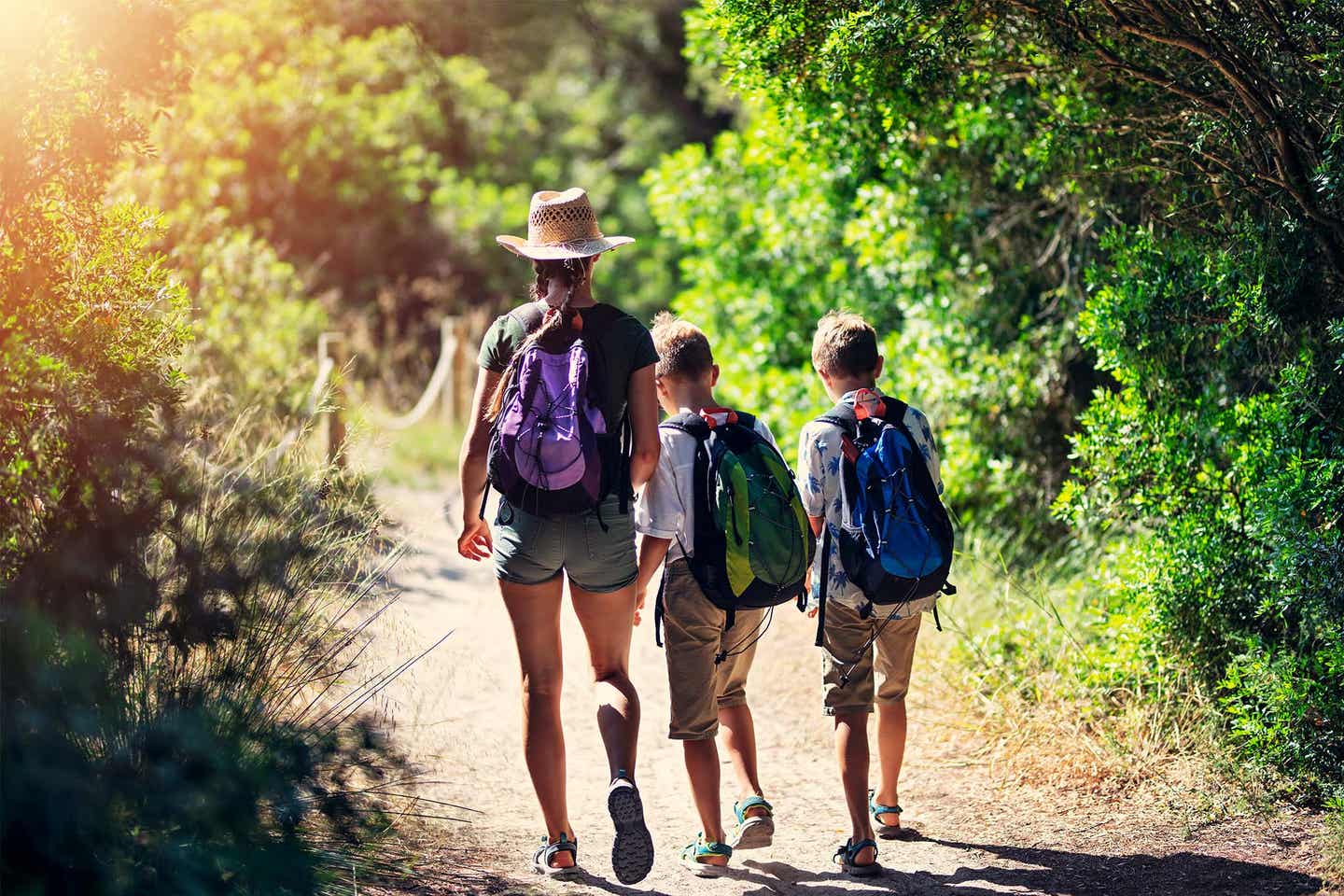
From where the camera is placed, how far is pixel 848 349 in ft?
13.5

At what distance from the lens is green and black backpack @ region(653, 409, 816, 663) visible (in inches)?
151

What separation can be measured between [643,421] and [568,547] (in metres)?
0.42

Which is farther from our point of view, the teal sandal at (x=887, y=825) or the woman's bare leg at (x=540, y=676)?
the teal sandal at (x=887, y=825)

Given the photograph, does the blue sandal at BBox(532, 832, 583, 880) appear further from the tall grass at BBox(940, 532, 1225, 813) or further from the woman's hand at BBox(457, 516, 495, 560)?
the tall grass at BBox(940, 532, 1225, 813)

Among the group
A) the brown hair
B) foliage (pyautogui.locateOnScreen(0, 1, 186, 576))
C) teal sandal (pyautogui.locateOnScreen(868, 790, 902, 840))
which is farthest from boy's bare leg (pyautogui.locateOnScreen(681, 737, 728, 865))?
foliage (pyautogui.locateOnScreen(0, 1, 186, 576))

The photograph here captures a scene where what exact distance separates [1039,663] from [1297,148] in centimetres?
229

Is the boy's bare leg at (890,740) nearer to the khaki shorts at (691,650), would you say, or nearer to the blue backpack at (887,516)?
the blue backpack at (887,516)

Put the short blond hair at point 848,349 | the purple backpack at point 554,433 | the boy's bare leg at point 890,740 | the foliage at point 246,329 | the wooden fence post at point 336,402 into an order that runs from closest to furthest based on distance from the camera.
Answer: the purple backpack at point 554,433
the short blond hair at point 848,349
the boy's bare leg at point 890,740
the wooden fence post at point 336,402
the foliage at point 246,329

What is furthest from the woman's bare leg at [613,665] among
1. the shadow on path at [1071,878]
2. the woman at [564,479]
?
the shadow on path at [1071,878]

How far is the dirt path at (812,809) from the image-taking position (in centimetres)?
404

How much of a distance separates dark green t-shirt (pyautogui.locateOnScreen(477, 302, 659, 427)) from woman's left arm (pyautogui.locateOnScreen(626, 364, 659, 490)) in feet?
0.07

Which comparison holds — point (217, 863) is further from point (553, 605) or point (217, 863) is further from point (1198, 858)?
point (1198, 858)

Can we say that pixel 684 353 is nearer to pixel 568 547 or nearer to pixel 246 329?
pixel 568 547

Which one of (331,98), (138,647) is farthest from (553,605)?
(331,98)
